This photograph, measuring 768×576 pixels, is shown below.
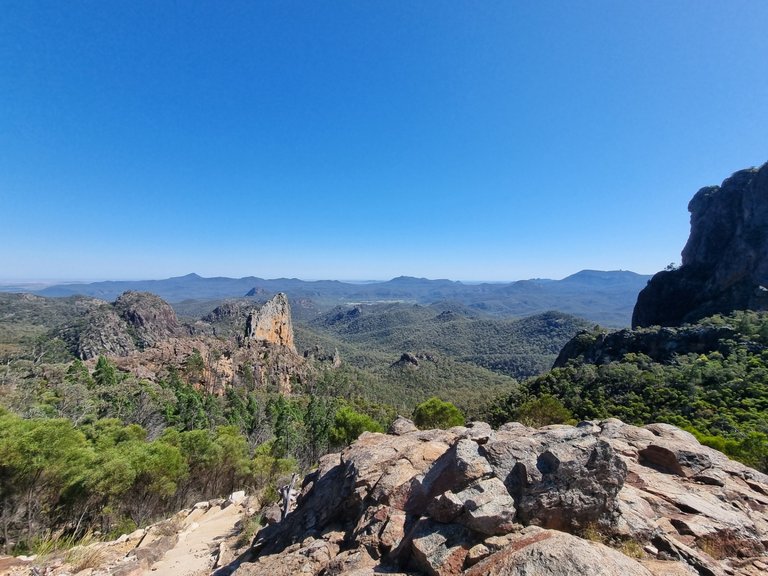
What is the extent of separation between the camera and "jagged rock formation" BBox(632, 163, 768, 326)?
228 feet

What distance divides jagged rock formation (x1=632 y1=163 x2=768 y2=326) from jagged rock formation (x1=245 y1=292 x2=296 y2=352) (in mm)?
114007

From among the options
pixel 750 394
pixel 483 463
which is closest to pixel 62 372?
pixel 483 463

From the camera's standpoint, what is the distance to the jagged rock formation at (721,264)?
69625 millimetres

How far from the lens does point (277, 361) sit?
349 ft

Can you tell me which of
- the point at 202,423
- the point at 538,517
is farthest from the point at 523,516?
the point at 202,423

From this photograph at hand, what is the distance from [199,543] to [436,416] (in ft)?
75.2

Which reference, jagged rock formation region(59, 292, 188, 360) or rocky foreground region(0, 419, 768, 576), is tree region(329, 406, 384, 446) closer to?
rocky foreground region(0, 419, 768, 576)

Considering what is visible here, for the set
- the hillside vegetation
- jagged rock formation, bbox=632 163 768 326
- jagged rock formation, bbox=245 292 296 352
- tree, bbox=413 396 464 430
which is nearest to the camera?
the hillside vegetation

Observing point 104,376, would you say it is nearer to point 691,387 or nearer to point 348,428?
point 348,428

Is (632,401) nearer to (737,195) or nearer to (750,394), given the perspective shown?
(750,394)

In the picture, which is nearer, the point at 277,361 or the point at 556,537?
the point at 556,537

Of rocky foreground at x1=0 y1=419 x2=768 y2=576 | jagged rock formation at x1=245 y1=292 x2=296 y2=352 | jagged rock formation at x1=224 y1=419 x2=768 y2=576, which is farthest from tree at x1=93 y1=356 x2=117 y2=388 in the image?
jagged rock formation at x1=224 y1=419 x2=768 y2=576

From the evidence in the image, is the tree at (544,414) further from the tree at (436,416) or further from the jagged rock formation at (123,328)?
the jagged rock formation at (123,328)

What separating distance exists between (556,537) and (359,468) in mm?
6928
